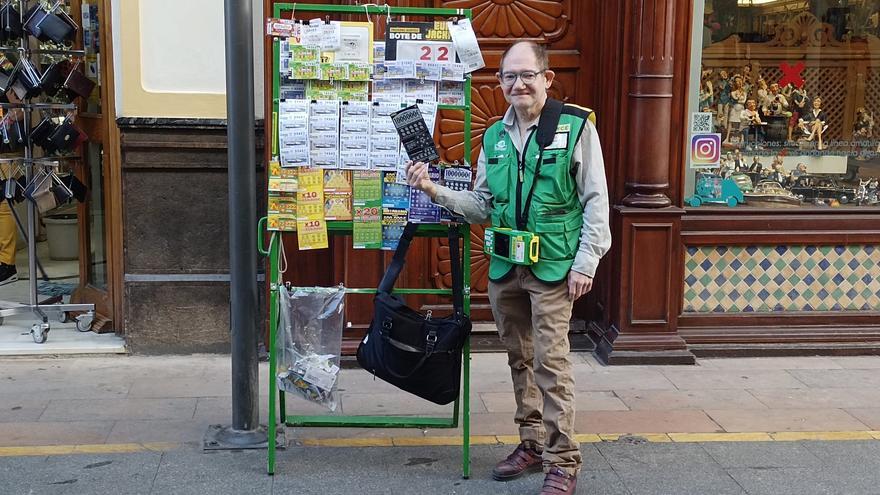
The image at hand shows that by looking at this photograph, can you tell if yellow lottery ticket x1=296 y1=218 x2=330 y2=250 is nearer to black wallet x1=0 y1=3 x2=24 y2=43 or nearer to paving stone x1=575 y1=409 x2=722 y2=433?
paving stone x1=575 y1=409 x2=722 y2=433

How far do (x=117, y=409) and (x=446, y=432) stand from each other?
5.75ft

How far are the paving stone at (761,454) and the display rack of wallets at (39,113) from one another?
4.05m

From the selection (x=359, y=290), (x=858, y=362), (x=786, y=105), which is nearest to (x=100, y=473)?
(x=359, y=290)

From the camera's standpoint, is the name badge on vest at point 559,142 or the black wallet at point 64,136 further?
the black wallet at point 64,136

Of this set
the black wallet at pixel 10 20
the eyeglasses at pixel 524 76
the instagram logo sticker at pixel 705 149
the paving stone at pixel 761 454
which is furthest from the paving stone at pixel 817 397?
the black wallet at pixel 10 20

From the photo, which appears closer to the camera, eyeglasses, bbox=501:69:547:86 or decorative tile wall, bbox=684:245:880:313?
eyeglasses, bbox=501:69:547:86

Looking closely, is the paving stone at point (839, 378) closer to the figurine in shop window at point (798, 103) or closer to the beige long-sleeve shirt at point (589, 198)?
the figurine in shop window at point (798, 103)

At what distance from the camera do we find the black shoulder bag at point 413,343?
4.10 metres

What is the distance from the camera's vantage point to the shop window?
6.30 m

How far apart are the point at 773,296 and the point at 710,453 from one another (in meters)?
1.99

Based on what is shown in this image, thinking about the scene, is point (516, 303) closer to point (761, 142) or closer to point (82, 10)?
point (761, 142)

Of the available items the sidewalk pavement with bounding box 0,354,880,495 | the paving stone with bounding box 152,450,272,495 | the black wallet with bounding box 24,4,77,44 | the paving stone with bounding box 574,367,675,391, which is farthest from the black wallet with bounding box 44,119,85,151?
the paving stone with bounding box 574,367,675,391

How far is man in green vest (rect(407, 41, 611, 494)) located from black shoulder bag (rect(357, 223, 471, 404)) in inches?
11.5

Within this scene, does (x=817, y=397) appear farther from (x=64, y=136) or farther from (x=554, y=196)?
(x=64, y=136)
